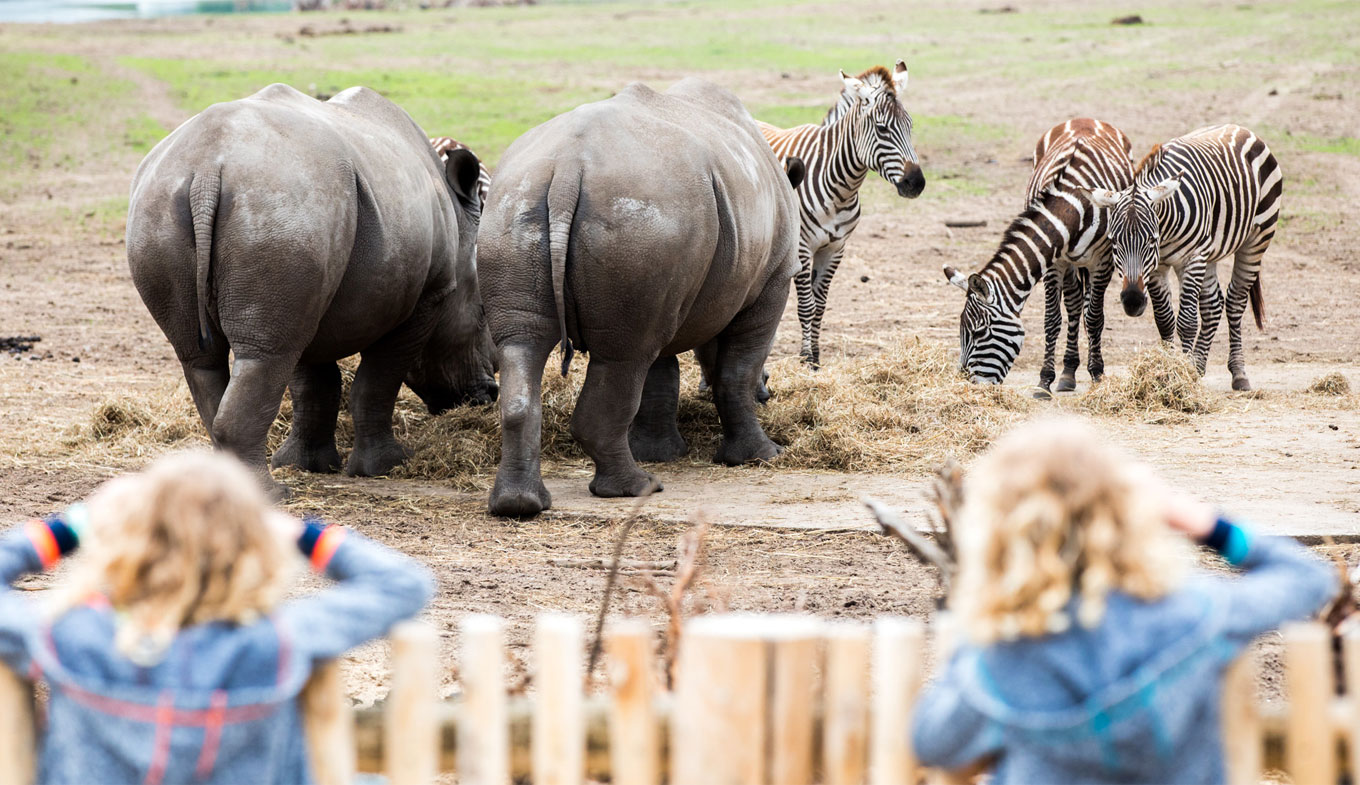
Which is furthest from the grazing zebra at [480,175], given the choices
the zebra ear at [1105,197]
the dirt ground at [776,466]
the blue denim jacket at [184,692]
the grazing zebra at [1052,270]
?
the blue denim jacket at [184,692]

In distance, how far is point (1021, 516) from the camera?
244cm

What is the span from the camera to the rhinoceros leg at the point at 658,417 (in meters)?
8.73

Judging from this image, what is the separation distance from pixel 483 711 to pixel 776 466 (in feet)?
18.5

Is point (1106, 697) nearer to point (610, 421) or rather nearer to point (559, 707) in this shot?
point (559, 707)

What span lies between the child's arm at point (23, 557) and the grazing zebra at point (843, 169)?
912cm

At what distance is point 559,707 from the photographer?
2898 millimetres

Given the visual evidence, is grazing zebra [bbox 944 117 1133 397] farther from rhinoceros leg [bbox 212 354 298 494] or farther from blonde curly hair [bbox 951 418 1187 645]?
blonde curly hair [bbox 951 418 1187 645]

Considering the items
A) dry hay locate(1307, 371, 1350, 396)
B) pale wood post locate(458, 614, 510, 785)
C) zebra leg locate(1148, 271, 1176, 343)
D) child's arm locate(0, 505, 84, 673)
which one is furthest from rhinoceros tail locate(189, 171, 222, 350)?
dry hay locate(1307, 371, 1350, 396)

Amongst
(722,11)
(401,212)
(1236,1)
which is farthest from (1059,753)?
(722,11)

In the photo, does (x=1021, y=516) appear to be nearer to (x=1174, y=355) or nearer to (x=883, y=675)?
(x=883, y=675)

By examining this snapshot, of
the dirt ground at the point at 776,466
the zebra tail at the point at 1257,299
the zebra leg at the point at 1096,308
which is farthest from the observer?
the zebra tail at the point at 1257,299

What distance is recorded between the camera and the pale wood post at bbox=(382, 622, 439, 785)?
2887mm

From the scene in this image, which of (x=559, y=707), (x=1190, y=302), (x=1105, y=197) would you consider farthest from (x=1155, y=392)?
(x=559, y=707)

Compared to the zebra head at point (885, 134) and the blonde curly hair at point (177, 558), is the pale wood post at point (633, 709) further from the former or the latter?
the zebra head at point (885, 134)
